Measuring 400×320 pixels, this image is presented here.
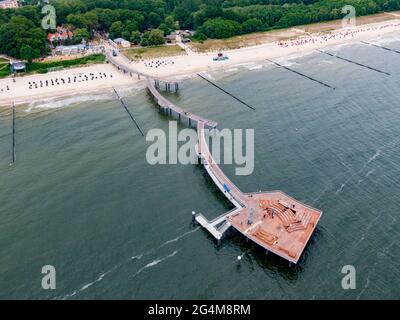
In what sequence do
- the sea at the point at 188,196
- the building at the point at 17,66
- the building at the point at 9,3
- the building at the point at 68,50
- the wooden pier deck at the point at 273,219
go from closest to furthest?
the sea at the point at 188,196, the wooden pier deck at the point at 273,219, the building at the point at 17,66, the building at the point at 68,50, the building at the point at 9,3

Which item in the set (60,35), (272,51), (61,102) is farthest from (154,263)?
(60,35)

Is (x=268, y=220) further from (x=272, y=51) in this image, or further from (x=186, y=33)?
(x=186, y=33)

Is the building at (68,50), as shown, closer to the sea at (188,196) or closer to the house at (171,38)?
the house at (171,38)

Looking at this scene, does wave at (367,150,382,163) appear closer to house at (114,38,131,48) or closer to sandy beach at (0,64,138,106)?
sandy beach at (0,64,138,106)

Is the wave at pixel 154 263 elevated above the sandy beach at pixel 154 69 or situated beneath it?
situated beneath

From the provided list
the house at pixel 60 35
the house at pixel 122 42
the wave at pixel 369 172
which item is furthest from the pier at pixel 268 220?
the house at pixel 60 35
